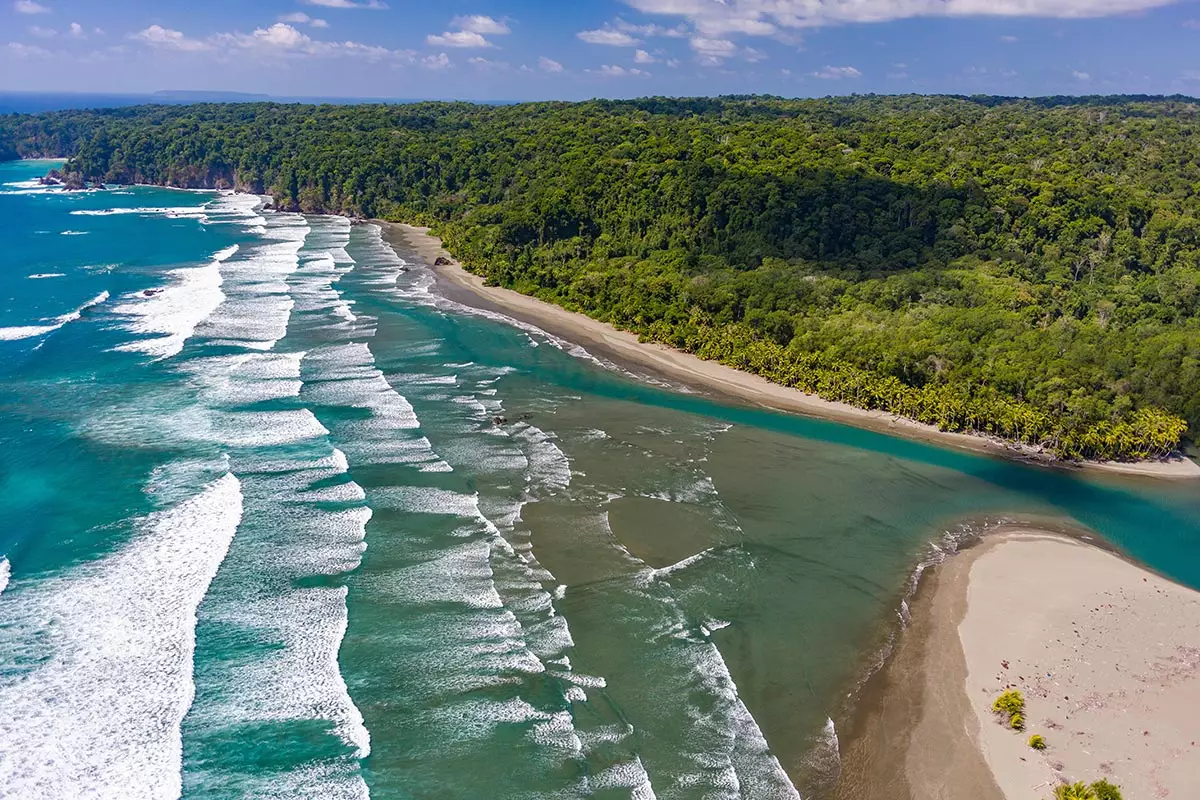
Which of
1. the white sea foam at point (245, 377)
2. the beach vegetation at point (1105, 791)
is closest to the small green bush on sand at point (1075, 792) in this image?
the beach vegetation at point (1105, 791)

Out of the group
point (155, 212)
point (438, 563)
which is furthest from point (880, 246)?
point (155, 212)

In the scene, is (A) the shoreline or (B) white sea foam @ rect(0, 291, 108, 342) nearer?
Answer: (A) the shoreline

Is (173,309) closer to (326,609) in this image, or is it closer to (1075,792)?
(326,609)

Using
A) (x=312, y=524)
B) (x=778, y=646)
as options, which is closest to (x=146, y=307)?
(x=312, y=524)

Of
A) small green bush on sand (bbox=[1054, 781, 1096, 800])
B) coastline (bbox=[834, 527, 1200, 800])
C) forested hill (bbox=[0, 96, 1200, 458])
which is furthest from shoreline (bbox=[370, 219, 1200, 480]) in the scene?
small green bush on sand (bbox=[1054, 781, 1096, 800])

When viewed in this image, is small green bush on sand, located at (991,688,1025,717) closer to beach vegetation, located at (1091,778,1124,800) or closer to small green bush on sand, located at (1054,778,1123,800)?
small green bush on sand, located at (1054,778,1123,800)

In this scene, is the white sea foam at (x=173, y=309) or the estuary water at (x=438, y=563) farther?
the white sea foam at (x=173, y=309)

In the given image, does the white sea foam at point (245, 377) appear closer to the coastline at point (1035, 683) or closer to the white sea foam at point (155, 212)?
the coastline at point (1035, 683)
